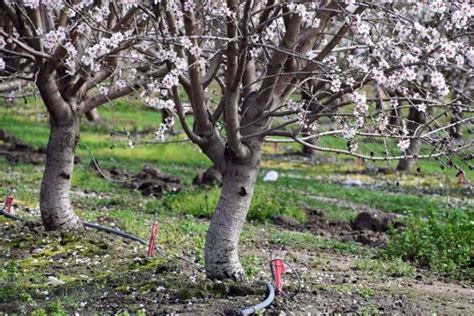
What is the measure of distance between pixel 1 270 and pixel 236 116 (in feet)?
9.24

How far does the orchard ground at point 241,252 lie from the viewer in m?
6.70

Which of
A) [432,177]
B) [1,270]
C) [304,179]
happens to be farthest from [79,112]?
[432,177]

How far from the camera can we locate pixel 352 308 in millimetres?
6758

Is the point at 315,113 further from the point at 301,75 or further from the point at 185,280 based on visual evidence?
the point at 185,280

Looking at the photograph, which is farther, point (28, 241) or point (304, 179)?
point (304, 179)

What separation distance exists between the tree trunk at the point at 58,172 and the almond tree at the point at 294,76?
2.36 m

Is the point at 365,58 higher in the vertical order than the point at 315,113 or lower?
higher

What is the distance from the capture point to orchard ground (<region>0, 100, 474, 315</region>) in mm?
6695

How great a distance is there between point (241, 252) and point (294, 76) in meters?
3.06

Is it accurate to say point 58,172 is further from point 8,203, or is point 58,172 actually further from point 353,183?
point 353,183

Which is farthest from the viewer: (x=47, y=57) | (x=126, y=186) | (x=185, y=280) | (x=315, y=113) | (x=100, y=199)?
(x=126, y=186)

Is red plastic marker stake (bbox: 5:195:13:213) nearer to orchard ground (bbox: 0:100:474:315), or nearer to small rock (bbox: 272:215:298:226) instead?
orchard ground (bbox: 0:100:474:315)

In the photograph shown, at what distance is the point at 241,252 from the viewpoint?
9.49 metres

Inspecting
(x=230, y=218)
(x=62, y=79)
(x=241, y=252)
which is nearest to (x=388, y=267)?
(x=241, y=252)
